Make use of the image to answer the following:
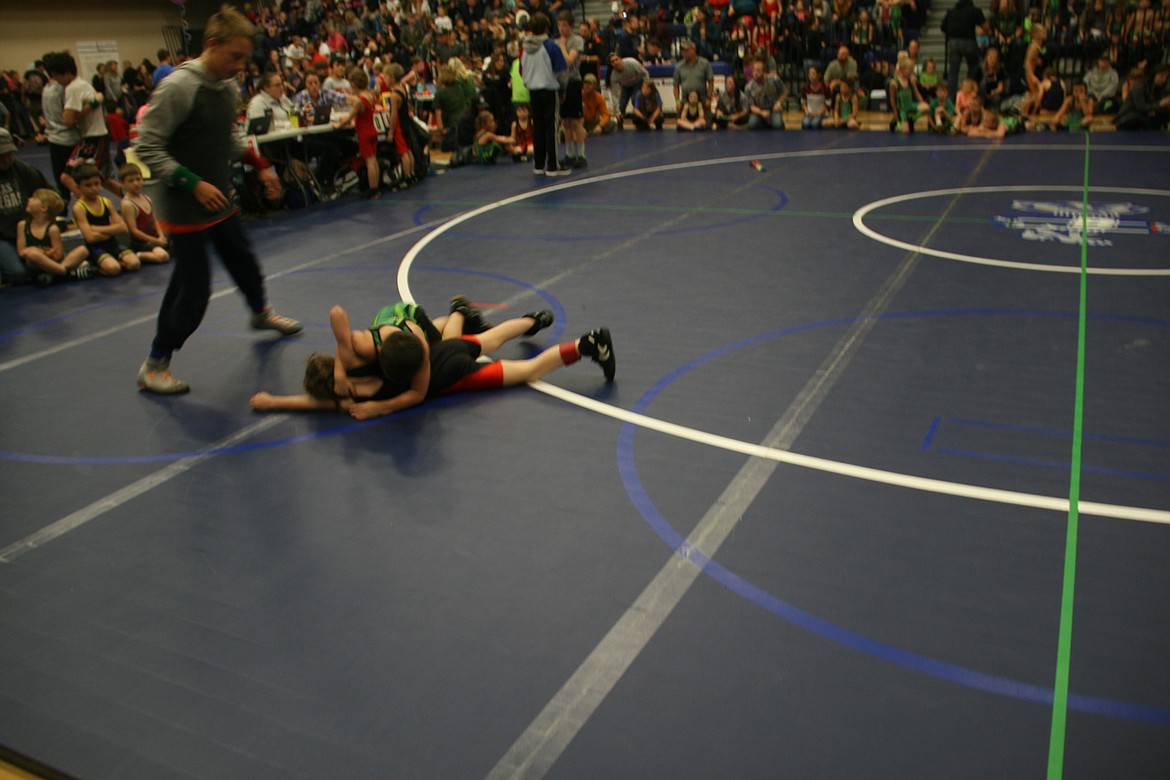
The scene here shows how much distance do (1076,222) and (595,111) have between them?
30.2 feet

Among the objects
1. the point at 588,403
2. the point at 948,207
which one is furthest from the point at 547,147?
the point at 588,403

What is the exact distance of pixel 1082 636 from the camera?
2.56 m

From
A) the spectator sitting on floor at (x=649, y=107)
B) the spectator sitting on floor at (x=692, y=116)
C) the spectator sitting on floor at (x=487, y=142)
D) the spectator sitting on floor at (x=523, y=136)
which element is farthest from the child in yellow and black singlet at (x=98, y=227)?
the spectator sitting on floor at (x=649, y=107)

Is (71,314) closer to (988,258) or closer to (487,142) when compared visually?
(988,258)

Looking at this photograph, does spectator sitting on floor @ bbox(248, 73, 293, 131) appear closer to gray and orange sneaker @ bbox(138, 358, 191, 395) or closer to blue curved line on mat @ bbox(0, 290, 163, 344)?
blue curved line on mat @ bbox(0, 290, 163, 344)

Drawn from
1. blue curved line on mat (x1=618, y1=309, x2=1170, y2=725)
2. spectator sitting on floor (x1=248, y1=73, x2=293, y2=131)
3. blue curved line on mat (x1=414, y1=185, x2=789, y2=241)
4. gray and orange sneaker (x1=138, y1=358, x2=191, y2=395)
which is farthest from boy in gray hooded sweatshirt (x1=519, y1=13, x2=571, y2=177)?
blue curved line on mat (x1=618, y1=309, x2=1170, y2=725)

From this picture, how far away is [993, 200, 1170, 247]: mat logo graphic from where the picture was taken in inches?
263

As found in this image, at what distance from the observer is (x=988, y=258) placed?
6.25 metres

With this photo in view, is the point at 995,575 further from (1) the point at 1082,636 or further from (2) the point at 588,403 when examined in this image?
(2) the point at 588,403

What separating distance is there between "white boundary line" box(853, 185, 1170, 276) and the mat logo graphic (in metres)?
0.61

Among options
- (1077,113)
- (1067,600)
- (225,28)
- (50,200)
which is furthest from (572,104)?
(1067,600)

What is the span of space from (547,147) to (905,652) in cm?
924

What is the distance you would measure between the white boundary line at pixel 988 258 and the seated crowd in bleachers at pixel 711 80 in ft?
13.1

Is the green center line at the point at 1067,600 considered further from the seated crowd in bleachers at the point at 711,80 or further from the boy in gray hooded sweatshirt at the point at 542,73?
the seated crowd in bleachers at the point at 711,80
